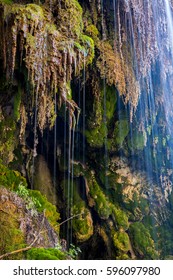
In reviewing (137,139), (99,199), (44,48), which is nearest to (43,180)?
(99,199)

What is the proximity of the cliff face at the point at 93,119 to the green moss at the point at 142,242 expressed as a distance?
1.5 inches

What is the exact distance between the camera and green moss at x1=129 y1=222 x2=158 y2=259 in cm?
1119

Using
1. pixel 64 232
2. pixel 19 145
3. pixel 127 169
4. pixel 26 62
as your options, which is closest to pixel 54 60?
pixel 26 62

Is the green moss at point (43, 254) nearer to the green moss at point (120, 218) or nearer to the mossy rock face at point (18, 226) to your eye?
the mossy rock face at point (18, 226)

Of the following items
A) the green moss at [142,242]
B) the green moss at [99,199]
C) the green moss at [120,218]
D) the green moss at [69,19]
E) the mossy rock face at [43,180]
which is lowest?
the green moss at [142,242]

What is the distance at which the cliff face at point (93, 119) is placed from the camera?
19.2 ft

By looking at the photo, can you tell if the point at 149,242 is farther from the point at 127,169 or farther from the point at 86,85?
the point at 86,85

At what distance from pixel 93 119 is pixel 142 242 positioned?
17.2ft

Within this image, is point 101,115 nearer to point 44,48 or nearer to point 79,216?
point 79,216

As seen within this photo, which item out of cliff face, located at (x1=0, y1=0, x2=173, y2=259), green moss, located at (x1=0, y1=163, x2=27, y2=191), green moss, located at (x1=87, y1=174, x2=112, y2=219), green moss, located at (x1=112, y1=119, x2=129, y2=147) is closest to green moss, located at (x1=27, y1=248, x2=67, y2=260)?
cliff face, located at (x1=0, y1=0, x2=173, y2=259)

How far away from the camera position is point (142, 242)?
11.3 m

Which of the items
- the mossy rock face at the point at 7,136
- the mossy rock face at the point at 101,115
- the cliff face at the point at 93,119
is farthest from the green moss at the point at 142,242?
the mossy rock face at the point at 7,136

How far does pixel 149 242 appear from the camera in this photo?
1153 centimetres

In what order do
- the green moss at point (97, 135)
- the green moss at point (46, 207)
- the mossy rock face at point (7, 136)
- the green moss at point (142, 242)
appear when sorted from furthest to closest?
the green moss at point (142, 242), the green moss at point (97, 135), the mossy rock face at point (7, 136), the green moss at point (46, 207)
